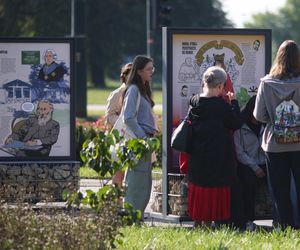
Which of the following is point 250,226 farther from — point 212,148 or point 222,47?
point 222,47

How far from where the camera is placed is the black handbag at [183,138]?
924 cm

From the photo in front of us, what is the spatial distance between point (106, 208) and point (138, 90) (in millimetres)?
3040

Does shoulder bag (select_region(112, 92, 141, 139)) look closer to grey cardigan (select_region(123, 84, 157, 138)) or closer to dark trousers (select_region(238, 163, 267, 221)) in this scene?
grey cardigan (select_region(123, 84, 157, 138))

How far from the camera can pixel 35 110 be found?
1109 centimetres

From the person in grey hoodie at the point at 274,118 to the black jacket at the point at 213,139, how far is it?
28 cm

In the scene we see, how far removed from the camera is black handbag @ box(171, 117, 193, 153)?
30.3ft

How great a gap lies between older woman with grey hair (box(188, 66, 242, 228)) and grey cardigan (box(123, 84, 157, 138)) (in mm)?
606

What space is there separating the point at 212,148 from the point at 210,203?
522mm

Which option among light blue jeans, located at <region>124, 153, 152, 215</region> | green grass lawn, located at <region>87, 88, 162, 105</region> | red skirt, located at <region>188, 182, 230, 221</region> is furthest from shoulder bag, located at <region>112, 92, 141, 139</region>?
green grass lawn, located at <region>87, 88, 162, 105</region>

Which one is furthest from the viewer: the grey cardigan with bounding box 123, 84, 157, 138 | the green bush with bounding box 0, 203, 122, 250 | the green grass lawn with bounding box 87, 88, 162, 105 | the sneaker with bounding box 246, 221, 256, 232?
the green grass lawn with bounding box 87, 88, 162, 105

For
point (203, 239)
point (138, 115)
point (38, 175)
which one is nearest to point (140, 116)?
point (138, 115)

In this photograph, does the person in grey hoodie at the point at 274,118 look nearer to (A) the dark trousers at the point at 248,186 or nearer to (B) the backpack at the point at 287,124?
(B) the backpack at the point at 287,124

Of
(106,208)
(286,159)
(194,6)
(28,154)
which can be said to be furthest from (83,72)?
(194,6)

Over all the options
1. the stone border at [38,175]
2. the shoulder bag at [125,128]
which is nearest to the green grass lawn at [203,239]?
the shoulder bag at [125,128]
